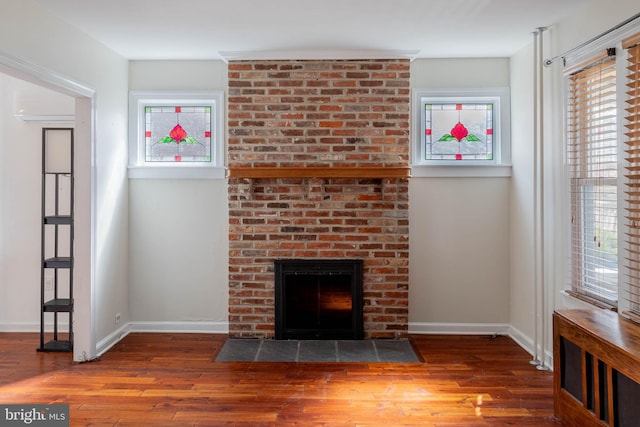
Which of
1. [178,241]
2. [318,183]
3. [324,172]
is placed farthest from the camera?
[178,241]

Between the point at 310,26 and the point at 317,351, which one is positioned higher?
the point at 310,26

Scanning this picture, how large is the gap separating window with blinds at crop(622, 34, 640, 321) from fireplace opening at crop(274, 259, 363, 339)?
2.13 meters

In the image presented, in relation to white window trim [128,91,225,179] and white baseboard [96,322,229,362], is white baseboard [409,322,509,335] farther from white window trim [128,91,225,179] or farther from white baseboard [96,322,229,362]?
white window trim [128,91,225,179]

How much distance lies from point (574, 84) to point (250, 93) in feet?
8.46

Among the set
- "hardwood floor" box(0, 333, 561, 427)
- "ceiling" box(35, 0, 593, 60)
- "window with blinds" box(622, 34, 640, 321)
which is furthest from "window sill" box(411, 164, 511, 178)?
"window with blinds" box(622, 34, 640, 321)

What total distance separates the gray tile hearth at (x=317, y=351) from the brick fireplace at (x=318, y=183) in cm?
16

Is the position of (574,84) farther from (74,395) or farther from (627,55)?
(74,395)

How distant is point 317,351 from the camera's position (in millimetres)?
4043

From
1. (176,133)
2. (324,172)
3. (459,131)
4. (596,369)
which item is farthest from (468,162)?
(176,133)

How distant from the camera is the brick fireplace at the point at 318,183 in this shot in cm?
431

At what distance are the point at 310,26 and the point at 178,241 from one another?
2335mm

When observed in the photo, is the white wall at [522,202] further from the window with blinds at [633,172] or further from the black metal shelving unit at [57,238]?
the black metal shelving unit at [57,238]

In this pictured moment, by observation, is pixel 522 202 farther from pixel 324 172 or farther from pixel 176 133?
pixel 176 133

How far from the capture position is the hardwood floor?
2877 millimetres
